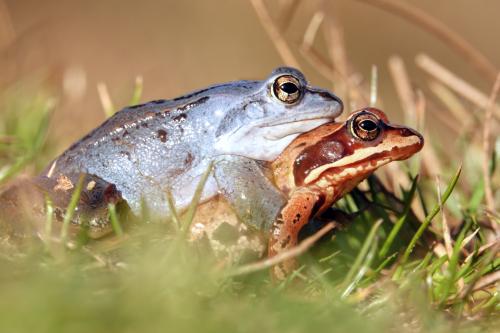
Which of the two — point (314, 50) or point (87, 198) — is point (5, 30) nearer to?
point (314, 50)

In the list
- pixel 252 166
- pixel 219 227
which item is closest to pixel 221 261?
pixel 219 227

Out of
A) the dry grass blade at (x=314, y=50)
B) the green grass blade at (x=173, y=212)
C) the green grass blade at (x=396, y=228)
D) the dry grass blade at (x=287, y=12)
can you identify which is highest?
the dry grass blade at (x=287, y=12)

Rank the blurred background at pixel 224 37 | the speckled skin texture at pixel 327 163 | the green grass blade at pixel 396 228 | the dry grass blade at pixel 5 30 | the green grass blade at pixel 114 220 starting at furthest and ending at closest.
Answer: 1. the blurred background at pixel 224 37
2. the dry grass blade at pixel 5 30
3. the speckled skin texture at pixel 327 163
4. the green grass blade at pixel 396 228
5. the green grass blade at pixel 114 220

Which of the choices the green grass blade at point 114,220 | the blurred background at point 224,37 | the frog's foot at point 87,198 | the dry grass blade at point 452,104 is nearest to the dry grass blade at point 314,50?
the dry grass blade at point 452,104

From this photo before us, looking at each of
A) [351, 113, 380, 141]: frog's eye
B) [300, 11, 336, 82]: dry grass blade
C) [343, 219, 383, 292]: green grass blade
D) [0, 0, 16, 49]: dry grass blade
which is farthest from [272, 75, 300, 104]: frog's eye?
[0, 0, 16, 49]: dry grass blade

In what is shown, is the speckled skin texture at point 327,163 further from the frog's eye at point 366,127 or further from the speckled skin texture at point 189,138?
the speckled skin texture at point 189,138

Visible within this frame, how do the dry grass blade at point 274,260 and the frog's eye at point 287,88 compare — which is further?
the frog's eye at point 287,88

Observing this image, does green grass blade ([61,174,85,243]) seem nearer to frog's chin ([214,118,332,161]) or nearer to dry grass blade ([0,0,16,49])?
frog's chin ([214,118,332,161])

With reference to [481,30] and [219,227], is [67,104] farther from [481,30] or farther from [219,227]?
[481,30]

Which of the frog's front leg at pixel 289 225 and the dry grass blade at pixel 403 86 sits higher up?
the dry grass blade at pixel 403 86
